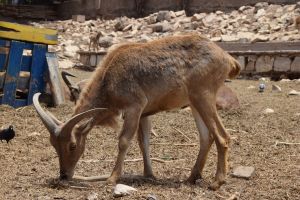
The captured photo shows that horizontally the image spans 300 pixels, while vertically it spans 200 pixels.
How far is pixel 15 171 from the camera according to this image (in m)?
6.27

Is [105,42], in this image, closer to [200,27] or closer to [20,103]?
[200,27]

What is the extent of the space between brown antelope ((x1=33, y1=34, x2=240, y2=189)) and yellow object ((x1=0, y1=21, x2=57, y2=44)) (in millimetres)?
4521

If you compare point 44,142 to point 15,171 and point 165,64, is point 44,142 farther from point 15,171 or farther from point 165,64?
point 165,64

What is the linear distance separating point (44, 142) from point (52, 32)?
11.0 ft

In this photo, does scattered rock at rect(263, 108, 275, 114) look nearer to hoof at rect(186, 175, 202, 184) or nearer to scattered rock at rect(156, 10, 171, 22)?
hoof at rect(186, 175, 202, 184)

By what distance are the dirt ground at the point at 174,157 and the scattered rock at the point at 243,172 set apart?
61mm

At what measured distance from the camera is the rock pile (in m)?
18.6

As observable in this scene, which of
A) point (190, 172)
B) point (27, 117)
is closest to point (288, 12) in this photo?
point (27, 117)

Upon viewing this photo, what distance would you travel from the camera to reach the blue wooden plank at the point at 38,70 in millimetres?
10391

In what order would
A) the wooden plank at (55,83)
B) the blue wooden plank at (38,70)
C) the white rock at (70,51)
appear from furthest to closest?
the white rock at (70,51) < the blue wooden plank at (38,70) < the wooden plank at (55,83)

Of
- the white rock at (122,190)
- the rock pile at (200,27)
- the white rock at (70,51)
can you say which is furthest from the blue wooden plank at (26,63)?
the white rock at (70,51)

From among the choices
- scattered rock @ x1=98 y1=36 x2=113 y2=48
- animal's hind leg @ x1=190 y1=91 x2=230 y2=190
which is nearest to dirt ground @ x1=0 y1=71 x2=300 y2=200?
animal's hind leg @ x1=190 y1=91 x2=230 y2=190

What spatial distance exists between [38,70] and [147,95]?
16.8 ft

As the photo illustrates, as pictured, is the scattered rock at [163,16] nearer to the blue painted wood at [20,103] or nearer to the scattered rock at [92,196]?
the blue painted wood at [20,103]
